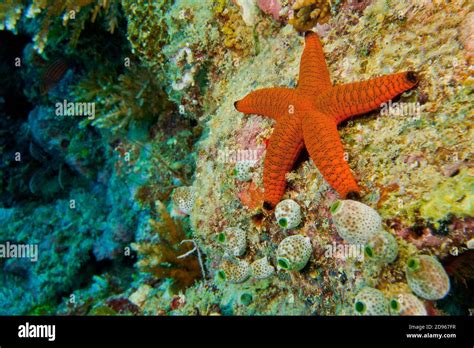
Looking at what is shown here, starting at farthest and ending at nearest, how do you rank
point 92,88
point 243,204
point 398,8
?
1. point 92,88
2. point 243,204
3. point 398,8

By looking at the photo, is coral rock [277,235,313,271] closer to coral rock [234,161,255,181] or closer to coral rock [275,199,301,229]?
coral rock [275,199,301,229]

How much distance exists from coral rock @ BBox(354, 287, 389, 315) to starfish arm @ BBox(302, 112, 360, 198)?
69 centimetres

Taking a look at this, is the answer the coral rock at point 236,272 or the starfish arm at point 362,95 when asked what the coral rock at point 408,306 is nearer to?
the starfish arm at point 362,95

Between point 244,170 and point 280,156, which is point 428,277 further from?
point 244,170

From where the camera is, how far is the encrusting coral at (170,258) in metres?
4.19

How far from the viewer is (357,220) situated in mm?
2092

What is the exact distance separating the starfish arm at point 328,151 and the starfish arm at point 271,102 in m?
0.39

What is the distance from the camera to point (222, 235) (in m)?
3.08

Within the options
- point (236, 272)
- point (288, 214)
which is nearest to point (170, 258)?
point (236, 272)

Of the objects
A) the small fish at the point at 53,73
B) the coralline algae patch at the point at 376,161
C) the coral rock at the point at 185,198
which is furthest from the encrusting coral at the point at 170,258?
the small fish at the point at 53,73

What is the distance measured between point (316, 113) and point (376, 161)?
0.61 metres
